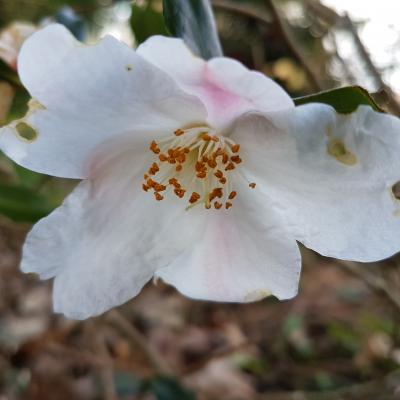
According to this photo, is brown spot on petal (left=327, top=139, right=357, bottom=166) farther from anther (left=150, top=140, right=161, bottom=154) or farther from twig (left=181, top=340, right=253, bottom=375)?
twig (left=181, top=340, right=253, bottom=375)

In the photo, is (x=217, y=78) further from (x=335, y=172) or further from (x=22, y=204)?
(x=22, y=204)

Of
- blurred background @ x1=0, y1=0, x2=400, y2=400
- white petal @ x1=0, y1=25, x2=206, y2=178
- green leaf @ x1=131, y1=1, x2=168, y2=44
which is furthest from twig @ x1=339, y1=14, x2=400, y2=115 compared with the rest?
white petal @ x1=0, y1=25, x2=206, y2=178

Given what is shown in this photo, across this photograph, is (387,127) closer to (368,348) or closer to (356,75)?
(356,75)

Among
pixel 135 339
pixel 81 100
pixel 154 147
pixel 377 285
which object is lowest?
pixel 135 339

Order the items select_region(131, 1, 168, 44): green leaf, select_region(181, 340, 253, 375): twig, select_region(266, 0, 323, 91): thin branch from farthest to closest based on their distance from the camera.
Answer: select_region(181, 340, 253, 375): twig < select_region(266, 0, 323, 91): thin branch < select_region(131, 1, 168, 44): green leaf

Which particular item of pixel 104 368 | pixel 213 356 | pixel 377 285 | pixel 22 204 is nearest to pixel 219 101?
pixel 22 204
